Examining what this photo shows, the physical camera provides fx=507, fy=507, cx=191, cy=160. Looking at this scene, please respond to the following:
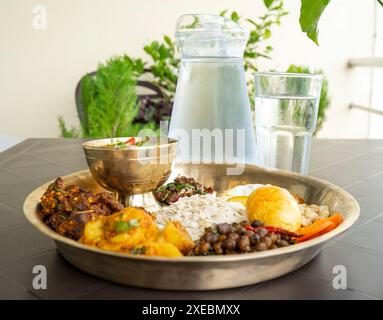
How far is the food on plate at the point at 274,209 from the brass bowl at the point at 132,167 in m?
0.13

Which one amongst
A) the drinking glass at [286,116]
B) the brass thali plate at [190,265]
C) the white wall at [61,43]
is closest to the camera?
the brass thali plate at [190,265]

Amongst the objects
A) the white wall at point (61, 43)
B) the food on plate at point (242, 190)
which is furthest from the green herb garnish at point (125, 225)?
the white wall at point (61, 43)

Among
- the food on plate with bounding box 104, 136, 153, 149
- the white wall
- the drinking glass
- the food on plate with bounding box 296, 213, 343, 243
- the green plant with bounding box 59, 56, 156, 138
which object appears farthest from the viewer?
the white wall

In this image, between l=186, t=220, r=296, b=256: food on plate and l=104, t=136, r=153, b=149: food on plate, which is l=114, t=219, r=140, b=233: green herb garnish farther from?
l=104, t=136, r=153, b=149: food on plate

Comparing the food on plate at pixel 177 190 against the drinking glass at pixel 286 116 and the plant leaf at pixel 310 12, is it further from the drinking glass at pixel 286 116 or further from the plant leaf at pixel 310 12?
the plant leaf at pixel 310 12

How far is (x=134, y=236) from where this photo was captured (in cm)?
46

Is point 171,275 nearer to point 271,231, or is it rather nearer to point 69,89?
point 271,231

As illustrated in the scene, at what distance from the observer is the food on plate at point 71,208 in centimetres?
52

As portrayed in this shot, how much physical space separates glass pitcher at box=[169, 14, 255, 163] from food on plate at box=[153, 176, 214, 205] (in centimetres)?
8

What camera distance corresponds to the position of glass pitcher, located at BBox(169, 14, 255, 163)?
0.83m

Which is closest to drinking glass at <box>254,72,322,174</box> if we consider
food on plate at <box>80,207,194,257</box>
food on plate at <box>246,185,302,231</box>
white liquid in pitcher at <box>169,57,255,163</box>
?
white liquid in pitcher at <box>169,57,255,163</box>

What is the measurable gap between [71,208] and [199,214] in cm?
15

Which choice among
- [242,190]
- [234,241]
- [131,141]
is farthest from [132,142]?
[234,241]
